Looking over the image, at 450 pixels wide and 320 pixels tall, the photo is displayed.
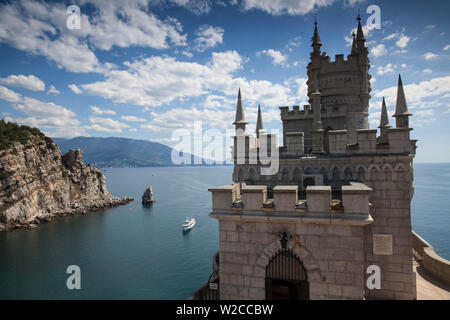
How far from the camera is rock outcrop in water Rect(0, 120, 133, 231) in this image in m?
61.2

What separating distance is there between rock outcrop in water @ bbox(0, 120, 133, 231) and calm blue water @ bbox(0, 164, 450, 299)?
6.23 metres

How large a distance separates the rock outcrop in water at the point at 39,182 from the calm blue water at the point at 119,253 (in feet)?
20.4

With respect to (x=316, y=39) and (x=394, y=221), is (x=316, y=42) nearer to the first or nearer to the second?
(x=316, y=39)

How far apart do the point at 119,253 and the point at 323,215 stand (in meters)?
47.6

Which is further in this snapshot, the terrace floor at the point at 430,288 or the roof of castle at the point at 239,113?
the terrace floor at the point at 430,288

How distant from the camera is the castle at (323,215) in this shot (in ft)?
20.2

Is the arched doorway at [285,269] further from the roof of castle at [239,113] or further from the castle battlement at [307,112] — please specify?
the castle battlement at [307,112]

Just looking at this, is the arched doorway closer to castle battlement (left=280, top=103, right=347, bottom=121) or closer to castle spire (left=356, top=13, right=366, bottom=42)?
castle battlement (left=280, top=103, right=347, bottom=121)

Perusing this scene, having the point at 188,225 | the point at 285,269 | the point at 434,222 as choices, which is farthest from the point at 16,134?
the point at 434,222

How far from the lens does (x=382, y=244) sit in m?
8.66

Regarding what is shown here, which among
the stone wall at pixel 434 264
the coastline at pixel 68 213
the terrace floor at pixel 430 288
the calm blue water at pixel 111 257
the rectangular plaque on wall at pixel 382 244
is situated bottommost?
the calm blue water at pixel 111 257

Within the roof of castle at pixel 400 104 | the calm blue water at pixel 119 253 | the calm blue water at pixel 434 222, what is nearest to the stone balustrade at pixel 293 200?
the roof of castle at pixel 400 104

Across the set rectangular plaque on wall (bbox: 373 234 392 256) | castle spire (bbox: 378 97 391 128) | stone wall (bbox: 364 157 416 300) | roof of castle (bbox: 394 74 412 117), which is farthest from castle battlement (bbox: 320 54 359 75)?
rectangular plaque on wall (bbox: 373 234 392 256)

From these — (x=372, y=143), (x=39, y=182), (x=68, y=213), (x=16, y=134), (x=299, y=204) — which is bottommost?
(x=68, y=213)
